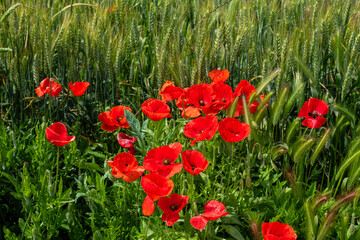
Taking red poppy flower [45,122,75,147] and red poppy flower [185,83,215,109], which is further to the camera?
red poppy flower [185,83,215,109]

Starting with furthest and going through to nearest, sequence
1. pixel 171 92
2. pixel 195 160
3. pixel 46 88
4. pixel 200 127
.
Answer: pixel 46 88 → pixel 171 92 → pixel 200 127 → pixel 195 160

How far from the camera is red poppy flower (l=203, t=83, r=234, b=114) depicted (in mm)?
1323

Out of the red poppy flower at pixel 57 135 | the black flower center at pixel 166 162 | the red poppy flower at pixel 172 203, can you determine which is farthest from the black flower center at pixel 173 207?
the red poppy flower at pixel 57 135

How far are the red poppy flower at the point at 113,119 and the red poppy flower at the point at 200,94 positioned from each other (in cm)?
22

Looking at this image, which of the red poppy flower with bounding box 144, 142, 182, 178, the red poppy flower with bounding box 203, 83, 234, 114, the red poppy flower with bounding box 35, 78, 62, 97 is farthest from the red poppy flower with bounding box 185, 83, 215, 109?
the red poppy flower with bounding box 35, 78, 62, 97

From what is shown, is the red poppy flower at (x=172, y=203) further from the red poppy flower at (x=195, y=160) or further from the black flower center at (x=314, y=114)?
the black flower center at (x=314, y=114)

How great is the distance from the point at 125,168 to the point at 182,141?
42 centimetres

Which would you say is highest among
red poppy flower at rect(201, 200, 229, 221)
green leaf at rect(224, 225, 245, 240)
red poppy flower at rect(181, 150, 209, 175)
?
red poppy flower at rect(181, 150, 209, 175)

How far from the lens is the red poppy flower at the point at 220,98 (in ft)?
4.34

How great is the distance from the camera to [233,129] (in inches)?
46.3

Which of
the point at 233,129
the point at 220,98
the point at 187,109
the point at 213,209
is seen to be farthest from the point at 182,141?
the point at 213,209

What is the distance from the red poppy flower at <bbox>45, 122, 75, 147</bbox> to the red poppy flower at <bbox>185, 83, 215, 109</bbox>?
15.2 inches

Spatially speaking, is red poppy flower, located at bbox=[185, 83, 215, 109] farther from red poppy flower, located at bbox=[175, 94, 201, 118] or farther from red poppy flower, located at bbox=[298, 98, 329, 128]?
red poppy flower, located at bbox=[298, 98, 329, 128]

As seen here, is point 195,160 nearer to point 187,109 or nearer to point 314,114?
point 187,109
